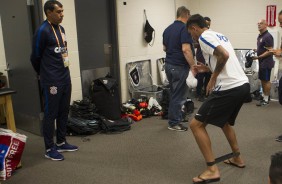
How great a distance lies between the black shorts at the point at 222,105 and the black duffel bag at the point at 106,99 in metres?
1.89

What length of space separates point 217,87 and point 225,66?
18 centimetres

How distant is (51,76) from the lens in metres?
2.98

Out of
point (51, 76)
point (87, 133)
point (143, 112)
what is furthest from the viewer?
point (143, 112)

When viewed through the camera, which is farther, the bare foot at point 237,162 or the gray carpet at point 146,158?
the bare foot at point 237,162

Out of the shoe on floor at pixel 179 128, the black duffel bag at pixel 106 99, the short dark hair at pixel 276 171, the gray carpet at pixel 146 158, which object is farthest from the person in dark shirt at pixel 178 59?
the short dark hair at pixel 276 171

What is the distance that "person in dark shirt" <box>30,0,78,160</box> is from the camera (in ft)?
9.59

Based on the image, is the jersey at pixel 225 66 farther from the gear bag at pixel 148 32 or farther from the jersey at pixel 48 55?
the gear bag at pixel 148 32

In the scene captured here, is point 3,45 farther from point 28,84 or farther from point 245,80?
point 245,80

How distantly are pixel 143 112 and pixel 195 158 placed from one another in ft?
5.51

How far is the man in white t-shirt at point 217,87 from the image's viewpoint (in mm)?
2426

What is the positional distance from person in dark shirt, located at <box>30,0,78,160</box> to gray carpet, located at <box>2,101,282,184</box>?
0.29 m

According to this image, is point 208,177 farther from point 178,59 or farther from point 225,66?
point 178,59

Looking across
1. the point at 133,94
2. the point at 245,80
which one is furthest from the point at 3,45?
the point at 245,80

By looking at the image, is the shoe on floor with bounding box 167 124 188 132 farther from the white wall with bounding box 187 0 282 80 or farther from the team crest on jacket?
the white wall with bounding box 187 0 282 80
